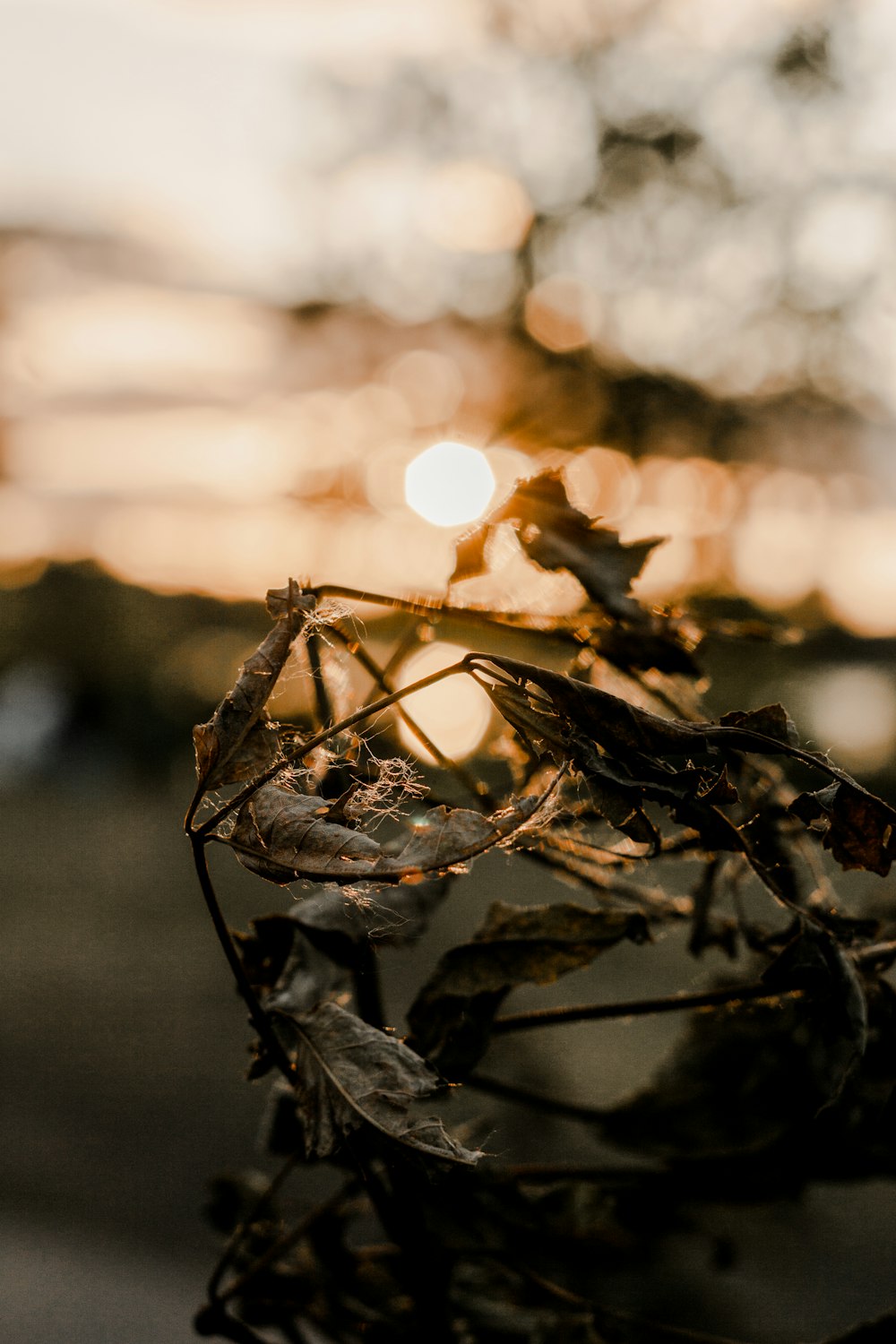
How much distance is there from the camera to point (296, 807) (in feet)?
1.89

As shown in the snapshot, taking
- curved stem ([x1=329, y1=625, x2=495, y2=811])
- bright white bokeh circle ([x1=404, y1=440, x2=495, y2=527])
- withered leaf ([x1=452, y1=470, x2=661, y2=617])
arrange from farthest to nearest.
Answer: bright white bokeh circle ([x1=404, y1=440, x2=495, y2=527]), withered leaf ([x1=452, y1=470, x2=661, y2=617]), curved stem ([x1=329, y1=625, x2=495, y2=811])

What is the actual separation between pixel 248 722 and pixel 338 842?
0.09 m

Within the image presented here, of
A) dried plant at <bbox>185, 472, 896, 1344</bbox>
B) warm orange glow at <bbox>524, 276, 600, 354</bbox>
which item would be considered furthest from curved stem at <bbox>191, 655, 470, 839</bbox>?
warm orange glow at <bbox>524, 276, 600, 354</bbox>

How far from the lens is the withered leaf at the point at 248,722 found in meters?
0.57

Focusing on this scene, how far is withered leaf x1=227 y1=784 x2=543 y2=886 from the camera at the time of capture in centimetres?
54

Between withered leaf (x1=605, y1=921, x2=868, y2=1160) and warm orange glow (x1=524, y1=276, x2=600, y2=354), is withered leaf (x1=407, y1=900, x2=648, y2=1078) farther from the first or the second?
warm orange glow (x1=524, y1=276, x2=600, y2=354)

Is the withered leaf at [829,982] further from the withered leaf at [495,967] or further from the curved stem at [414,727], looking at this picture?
the curved stem at [414,727]

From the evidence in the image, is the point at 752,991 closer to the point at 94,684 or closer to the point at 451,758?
the point at 451,758

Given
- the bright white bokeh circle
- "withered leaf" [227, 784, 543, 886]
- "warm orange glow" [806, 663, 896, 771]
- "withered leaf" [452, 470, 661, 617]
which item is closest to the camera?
"withered leaf" [227, 784, 543, 886]

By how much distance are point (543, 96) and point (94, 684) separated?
636 inches

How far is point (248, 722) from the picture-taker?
578mm

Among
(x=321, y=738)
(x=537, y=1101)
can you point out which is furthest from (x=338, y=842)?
(x=537, y=1101)

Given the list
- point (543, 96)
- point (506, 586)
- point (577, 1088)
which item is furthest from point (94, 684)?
point (506, 586)

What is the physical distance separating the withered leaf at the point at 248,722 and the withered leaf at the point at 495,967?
24 cm
